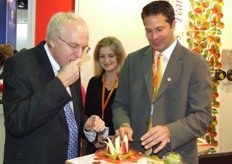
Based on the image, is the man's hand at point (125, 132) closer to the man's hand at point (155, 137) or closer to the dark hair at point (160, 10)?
the man's hand at point (155, 137)

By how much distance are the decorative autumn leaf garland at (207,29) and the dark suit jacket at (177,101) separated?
2.12m

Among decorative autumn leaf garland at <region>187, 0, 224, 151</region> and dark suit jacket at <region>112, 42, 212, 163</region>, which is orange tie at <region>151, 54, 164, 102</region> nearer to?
dark suit jacket at <region>112, 42, 212, 163</region>

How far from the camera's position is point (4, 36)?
7.26 meters

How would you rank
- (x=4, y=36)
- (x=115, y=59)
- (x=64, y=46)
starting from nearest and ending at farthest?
(x=64, y=46)
(x=115, y=59)
(x=4, y=36)

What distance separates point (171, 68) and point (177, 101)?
6.8 inches

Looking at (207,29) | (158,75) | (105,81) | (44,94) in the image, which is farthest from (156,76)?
A: (207,29)

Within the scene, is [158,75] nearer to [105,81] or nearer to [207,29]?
[105,81]

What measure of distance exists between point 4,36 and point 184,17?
4.69 metres

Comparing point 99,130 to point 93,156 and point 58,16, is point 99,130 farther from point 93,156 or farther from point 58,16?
point 58,16

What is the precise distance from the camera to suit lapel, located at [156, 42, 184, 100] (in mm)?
1708

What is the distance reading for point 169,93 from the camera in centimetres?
170

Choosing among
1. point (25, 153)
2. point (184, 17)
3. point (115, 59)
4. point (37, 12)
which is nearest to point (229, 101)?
point (184, 17)

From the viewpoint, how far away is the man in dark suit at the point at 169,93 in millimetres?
1663

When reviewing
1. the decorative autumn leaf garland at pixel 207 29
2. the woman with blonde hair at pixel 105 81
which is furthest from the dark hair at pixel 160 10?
the decorative autumn leaf garland at pixel 207 29
